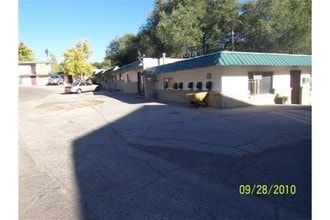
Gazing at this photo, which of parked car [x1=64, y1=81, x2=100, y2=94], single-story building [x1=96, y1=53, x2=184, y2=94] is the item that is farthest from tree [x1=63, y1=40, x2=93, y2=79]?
parked car [x1=64, y1=81, x2=100, y2=94]

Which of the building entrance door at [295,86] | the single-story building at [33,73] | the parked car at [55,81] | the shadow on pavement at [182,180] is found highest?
the single-story building at [33,73]

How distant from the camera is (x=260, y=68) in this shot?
16.5 metres

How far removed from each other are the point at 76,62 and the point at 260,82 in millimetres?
42853

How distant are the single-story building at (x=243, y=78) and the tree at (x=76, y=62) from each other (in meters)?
35.9

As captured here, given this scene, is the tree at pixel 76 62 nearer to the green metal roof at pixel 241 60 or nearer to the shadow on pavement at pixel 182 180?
the green metal roof at pixel 241 60

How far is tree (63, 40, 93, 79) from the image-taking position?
51.6 meters

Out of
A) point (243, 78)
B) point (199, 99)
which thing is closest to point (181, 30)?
point (243, 78)

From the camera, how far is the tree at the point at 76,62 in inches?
2031

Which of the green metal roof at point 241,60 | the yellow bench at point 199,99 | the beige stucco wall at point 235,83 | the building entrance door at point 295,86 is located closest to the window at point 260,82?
the beige stucco wall at point 235,83

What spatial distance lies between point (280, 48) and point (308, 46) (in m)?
3.16

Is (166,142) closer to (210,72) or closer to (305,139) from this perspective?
(305,139)

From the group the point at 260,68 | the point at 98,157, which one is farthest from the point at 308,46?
the point at 98,157

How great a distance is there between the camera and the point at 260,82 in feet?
54.6

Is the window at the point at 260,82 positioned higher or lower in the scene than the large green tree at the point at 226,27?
lower
